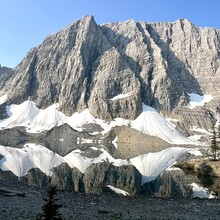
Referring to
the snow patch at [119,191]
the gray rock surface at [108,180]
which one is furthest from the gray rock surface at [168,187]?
the snow patch at [119,191]

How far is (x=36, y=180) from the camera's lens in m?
60.3

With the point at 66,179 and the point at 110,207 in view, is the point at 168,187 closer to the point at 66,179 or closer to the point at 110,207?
the point at 66,179

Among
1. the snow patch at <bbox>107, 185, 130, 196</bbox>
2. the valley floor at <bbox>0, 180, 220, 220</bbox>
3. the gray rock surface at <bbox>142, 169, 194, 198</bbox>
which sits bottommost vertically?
the valley floor at <bbox>0, 180, 220, 220</bbox>

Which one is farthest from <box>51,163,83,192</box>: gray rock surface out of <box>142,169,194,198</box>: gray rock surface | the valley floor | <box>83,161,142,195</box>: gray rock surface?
<box>142,169,194,198</box>: gray rock surface

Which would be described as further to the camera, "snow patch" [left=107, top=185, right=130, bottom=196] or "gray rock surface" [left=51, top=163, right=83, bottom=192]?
"gray rock surface" [left=51, top=163, right=83, bottom=192]

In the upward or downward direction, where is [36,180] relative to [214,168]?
downward

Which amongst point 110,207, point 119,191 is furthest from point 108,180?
point 110,207

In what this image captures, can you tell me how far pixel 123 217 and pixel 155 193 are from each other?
868 inches

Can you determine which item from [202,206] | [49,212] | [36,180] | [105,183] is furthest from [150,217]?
[36,180]

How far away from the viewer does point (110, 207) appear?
36656 millimetres

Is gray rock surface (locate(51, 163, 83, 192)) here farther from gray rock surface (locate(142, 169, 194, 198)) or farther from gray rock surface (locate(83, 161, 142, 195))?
gray rock surface (locate(142, 169, 194, 198))

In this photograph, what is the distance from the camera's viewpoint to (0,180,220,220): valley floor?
31.5 metres

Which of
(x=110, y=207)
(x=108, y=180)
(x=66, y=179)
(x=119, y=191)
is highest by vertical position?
(x=108, y=180)

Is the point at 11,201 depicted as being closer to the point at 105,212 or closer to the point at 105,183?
the point at 105,212
